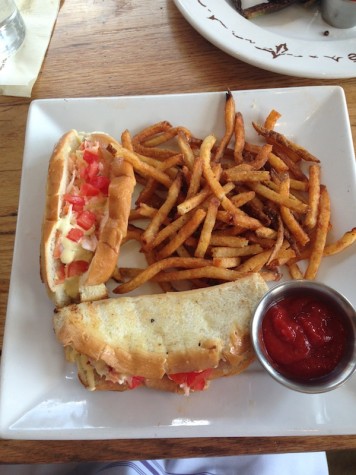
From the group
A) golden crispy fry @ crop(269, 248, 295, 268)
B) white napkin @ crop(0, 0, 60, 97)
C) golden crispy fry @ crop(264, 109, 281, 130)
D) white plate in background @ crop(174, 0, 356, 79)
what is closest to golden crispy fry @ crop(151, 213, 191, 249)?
golden crispy fry @ crop(269, 248, 295, 268)

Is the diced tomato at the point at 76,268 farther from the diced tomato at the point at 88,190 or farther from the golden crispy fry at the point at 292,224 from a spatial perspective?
the golden crispy fry at the point at 292,224

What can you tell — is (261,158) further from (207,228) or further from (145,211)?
(145,211)

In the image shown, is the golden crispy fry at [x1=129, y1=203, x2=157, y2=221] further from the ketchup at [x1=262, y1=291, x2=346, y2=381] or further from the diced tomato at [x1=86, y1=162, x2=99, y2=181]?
the ketchup at [x1=262, y1=291, x2=346, y2=381]

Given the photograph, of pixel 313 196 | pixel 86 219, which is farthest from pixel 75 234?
pixel 313 196

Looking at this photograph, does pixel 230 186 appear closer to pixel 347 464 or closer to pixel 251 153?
pixel 251 153

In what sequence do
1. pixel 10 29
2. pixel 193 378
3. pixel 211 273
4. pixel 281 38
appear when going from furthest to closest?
pixel 10 29, pixel 281 38, pixel 211 273, pixel 193 378
